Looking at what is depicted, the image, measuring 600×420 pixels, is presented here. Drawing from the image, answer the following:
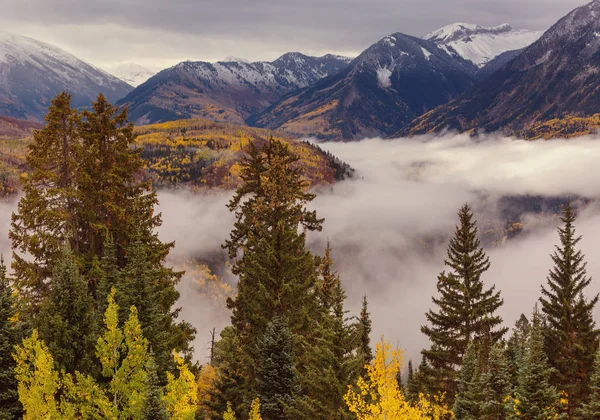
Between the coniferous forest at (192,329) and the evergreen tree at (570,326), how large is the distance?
15cm

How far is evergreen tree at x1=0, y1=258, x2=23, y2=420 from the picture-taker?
63.0ft

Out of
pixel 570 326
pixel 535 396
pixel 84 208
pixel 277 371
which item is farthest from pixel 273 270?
pixel 570 326

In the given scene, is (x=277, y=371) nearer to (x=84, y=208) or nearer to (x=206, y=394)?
(x=84, y=208)

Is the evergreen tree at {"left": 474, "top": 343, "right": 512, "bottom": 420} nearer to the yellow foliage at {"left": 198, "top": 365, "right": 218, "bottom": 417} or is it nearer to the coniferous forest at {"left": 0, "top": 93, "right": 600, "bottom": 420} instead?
the coniferous forest at {"left": 0, "top": 93, "right": 600, "bottom": 420}

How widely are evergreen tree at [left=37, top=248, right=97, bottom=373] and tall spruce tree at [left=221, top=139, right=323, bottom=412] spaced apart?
28.1 feet

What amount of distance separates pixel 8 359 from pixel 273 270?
13152 mm

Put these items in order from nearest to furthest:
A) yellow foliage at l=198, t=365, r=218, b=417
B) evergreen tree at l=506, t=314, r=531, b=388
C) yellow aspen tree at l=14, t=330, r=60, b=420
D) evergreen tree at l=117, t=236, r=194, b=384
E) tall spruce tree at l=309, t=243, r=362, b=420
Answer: yellow aspen tree at l=14, t=330, r=60, b=420
evergreen tree at l=117, t=236, r=194, b=384
tall spruce tree at l=309, t=243, r=362, b=420
yellow foliage at l=198, t=365, r=218, b=417
evergreen tree at l=506, t=314, r=531, b=388

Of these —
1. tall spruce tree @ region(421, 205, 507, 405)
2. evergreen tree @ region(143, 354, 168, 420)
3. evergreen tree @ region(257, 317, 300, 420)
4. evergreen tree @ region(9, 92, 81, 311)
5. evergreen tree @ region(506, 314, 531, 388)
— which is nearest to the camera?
evergreen tree @ region(143, 354, 168, 420)

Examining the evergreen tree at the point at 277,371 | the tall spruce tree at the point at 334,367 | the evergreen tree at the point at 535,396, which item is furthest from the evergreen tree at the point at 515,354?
the evergreen tree at the point at 277,371

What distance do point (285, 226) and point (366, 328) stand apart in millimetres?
17041

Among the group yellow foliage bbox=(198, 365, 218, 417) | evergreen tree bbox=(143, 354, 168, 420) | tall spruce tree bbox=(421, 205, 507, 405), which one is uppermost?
tall spruce tree bbox=(421, 205, 507, 405)

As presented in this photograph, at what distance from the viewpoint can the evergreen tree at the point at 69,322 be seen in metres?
19.7

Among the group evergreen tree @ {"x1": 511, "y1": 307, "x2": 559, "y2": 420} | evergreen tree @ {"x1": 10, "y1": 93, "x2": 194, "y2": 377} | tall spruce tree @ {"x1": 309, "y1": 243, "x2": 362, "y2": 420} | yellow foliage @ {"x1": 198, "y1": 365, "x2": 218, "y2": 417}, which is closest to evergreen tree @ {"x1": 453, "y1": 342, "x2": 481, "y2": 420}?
evergreen tree @ {"x1": 511, "y1": 307, "x2": 559, "y2": 420}

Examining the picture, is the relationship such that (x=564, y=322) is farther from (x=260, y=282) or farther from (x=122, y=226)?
(x=122, y=226)
